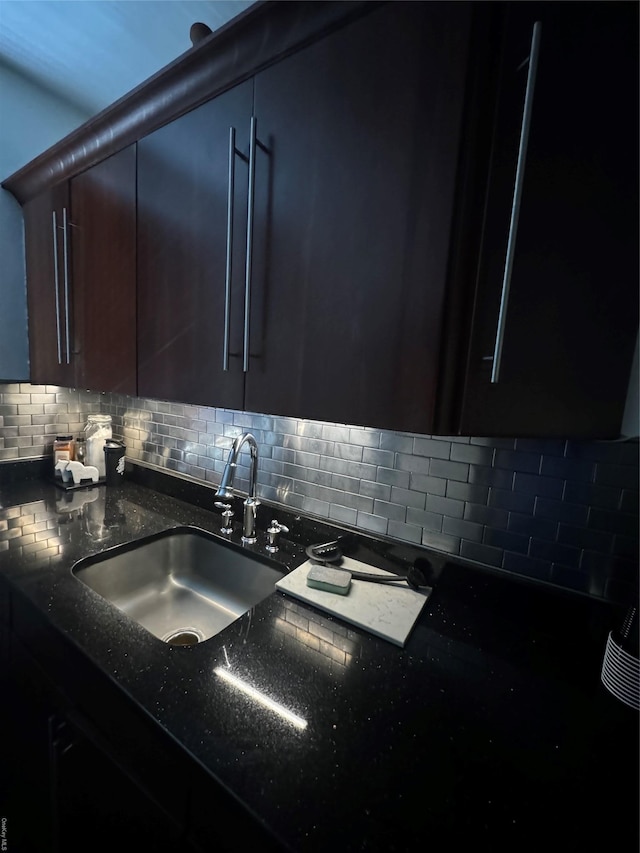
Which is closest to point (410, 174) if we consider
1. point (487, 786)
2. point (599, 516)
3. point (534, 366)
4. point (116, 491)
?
point (534, 366)

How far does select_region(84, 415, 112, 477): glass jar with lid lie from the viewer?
1.65m

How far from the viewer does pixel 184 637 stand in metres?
1.05

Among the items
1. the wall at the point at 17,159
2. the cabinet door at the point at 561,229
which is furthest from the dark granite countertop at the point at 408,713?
the wall at the point at 17,159

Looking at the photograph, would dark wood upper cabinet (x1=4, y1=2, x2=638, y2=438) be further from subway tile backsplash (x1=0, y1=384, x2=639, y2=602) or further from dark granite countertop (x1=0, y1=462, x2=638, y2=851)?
dark granite countertop (x1=0, y1=462, x2=638, y2=851)

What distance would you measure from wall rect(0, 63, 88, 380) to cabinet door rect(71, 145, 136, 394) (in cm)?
49

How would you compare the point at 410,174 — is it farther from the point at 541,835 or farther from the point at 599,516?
the point at 541,835

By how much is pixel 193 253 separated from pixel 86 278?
58cm

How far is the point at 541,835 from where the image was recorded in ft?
1.33

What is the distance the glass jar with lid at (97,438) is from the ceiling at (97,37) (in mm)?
1370

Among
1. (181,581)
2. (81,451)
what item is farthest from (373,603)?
(81,451)

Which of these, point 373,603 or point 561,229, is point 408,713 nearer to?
point 373,603

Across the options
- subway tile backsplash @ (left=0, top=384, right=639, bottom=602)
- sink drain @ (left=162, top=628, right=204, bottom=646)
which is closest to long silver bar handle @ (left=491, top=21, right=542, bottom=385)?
subway tile backsplash @ (left=0, top=384, right=639, bottom=602)

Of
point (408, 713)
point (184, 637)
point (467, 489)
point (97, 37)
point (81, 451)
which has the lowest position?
point (184, 637)

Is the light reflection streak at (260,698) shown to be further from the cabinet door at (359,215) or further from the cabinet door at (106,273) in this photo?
the cabinet door at (106,273)
